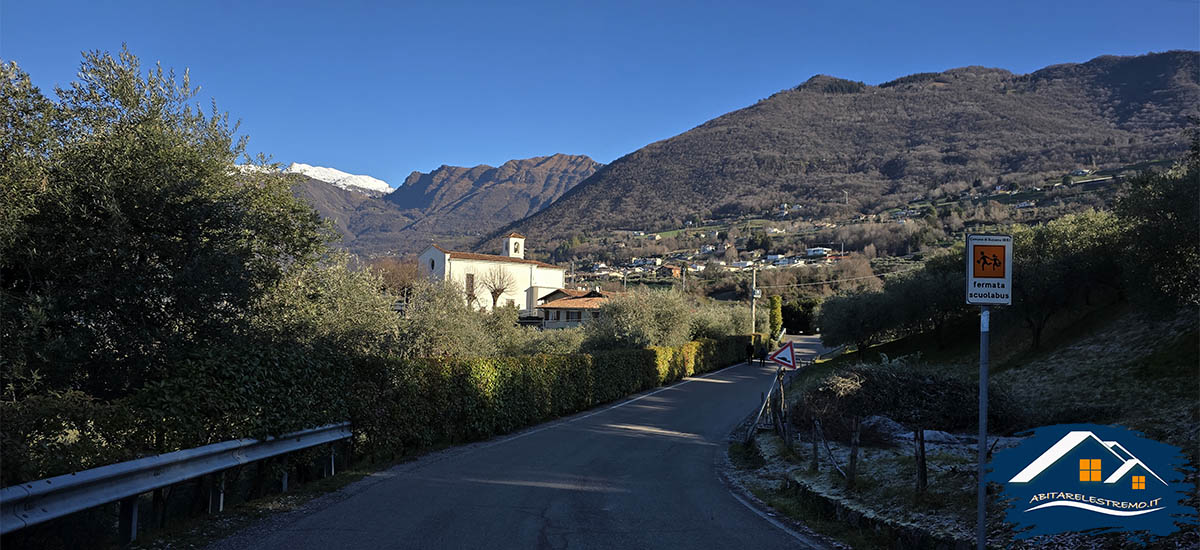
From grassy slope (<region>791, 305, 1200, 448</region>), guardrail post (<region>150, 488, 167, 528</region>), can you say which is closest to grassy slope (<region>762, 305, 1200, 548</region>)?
grassy slope (<region>791, 305, 1200, 448</region>)

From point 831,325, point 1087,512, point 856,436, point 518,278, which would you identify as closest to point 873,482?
point 856,436

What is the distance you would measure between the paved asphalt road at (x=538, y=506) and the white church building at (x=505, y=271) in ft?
212

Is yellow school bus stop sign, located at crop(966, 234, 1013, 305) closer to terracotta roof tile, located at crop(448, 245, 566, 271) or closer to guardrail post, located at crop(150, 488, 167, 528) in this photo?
guardrail post, located at crop(150, 488, 167, 528)

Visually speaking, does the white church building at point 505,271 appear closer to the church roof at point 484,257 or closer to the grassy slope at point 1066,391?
the church roof at point 484,257

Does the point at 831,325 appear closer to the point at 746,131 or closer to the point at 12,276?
the point at 12,276

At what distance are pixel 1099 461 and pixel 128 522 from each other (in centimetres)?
803

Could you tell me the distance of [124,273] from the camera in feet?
31.0

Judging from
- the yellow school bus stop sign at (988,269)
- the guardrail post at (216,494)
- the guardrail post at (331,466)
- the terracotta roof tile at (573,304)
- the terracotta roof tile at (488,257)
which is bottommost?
the terracotta roof tile at (573,304)

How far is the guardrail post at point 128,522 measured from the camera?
5.77 meters

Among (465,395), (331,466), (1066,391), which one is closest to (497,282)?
(1066,391)

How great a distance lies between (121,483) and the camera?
18.4 feet

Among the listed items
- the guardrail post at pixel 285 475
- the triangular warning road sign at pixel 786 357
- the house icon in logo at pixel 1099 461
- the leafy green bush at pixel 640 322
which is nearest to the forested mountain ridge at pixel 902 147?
the leafy green bush at pixel 640 322

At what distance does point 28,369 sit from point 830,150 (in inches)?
6877

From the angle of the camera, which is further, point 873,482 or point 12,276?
point 12,276
